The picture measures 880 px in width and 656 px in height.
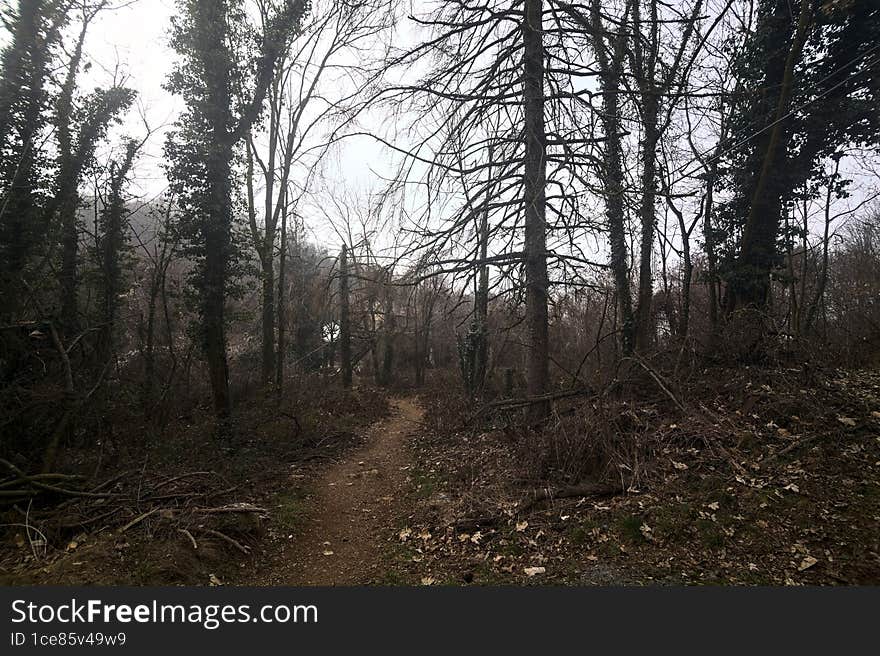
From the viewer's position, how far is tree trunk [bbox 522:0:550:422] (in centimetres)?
604

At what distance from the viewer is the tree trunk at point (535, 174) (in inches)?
238

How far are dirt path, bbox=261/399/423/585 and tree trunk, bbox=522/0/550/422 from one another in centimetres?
371

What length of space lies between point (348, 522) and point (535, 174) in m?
5.83

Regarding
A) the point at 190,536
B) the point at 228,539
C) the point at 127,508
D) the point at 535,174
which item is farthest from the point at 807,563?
the point at 127,508

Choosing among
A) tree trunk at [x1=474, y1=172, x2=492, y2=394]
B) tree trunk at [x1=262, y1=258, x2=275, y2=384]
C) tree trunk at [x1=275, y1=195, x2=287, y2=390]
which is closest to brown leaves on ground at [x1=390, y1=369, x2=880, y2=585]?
tree trunk at [x1=474, y1=172, x2=492, y2=394]

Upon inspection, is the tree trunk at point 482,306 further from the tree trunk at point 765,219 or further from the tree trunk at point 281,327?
the tree trunk at point 281,327

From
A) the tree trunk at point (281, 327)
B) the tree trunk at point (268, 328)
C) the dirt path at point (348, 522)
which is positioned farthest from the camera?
the tree trunk at point (268, 328)

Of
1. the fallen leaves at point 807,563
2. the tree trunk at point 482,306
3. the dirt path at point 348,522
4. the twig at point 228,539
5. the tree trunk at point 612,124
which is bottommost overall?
the dirt path at point 348,522

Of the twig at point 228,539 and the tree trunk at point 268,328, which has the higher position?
the tree trunk at point 268,328

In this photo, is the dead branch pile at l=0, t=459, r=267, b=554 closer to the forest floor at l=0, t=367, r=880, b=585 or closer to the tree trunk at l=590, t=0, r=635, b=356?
the forest floor at l=0, t=367, r=880, b=585

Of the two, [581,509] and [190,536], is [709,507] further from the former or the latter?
[190,536]

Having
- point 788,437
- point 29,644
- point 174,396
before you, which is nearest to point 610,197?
point 788,437

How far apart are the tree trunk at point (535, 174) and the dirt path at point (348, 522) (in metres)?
3.71

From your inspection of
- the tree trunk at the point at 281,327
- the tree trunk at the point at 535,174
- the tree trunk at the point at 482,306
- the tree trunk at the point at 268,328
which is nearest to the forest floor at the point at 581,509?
the tree trunk at the point at 535,174
